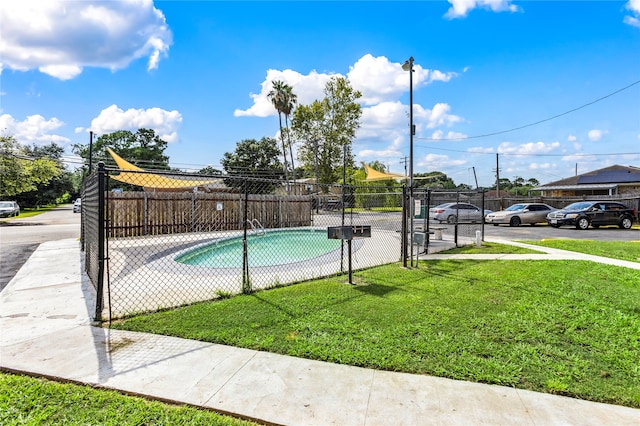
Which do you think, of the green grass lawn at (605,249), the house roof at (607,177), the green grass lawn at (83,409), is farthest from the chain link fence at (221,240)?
the house roof at (607,177)

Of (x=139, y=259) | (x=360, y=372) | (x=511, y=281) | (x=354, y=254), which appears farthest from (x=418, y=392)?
(x=139, y=259)

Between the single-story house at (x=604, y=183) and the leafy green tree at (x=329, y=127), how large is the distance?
79.7ft

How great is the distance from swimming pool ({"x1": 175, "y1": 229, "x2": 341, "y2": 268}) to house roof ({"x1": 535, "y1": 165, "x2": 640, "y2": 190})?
35.7m

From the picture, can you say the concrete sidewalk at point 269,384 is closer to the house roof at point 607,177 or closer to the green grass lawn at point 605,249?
the green grass lawn at point 605,249

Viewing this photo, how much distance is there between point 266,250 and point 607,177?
1666 inches

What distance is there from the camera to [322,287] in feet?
20.3

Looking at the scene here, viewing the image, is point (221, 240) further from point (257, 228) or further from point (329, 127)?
point (329, 127)

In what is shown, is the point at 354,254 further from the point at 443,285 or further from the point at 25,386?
the point at 25,386

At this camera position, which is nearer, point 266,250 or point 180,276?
point 180,276

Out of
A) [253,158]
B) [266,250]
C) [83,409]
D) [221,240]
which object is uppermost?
[253,158]

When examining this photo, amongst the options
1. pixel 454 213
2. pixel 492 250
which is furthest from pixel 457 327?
pixel 454 213

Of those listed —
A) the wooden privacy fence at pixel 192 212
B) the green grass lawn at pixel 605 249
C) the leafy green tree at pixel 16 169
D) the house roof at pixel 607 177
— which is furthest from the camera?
the house roof at pixel 607 177

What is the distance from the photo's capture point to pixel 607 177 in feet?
127

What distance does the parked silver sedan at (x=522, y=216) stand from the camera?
21.2 metres
